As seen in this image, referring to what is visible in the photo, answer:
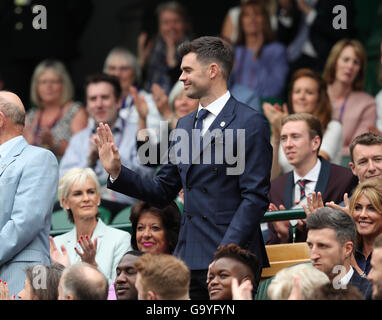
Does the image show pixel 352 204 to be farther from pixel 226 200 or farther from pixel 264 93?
pixel 264 93

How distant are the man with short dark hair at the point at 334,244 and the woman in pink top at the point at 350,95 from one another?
125 inches

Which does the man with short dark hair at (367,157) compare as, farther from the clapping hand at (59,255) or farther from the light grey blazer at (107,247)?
the clapping hand at (59,255)

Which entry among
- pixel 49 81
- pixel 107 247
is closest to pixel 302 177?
pixel 107 247

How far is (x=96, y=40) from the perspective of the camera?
37.9ft

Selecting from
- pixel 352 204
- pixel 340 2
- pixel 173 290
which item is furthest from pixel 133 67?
pixel 173 290

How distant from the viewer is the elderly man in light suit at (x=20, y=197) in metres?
5.70

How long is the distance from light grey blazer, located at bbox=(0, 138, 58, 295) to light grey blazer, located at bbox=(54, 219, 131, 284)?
0.73 meters

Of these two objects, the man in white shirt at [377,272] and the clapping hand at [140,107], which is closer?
the man in white shirt at [377,272]

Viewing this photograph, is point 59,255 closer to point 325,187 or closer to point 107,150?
point 107,150

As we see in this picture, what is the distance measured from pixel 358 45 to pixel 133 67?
231 centimetres

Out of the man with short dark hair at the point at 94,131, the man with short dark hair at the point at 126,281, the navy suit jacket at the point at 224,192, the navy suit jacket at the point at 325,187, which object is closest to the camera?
the navy suit jacket at the point at 224,192

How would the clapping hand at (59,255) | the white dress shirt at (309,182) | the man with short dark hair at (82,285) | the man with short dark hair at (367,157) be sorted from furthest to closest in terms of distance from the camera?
1. the white dress shirt at (309,182)
2. the man with short dark hair at (367,157)
3. the clapping hand at (59,255)
4. the man with short dark hair at (82,285)

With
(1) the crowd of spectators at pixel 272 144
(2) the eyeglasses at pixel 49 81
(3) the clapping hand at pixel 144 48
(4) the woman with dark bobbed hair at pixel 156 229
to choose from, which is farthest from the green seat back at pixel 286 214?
(3) the clapping hand at pixel 144 48

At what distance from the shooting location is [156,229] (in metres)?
6.30
